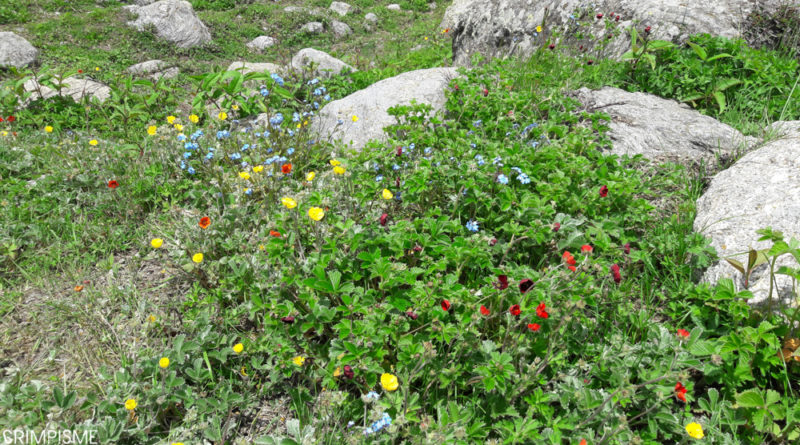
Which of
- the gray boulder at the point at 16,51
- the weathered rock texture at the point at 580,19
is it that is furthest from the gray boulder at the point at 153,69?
the weathered rock texture at the point at 580,19

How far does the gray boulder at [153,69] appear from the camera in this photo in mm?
8211

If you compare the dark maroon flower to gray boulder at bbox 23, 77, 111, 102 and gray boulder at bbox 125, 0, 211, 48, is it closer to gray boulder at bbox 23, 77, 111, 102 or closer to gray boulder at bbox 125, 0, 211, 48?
gray boulder at bbox 23, 77, 111, 102

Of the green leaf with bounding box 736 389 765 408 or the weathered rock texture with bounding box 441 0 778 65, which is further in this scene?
the weathered rock texture with bounding box 441 0 778 65

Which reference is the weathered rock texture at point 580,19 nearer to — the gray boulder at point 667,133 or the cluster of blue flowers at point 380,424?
the gray boulder at point 667,133

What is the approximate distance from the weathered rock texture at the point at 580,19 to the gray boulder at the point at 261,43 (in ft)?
17.9

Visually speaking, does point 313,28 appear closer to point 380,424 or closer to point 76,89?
point 76,89

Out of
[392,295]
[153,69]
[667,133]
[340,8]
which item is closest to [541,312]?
[392,295]

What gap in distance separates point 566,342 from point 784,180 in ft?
6.31

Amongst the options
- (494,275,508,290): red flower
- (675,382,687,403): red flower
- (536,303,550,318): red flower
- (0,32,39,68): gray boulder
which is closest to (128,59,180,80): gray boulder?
(0,32,39,68): gray boulder

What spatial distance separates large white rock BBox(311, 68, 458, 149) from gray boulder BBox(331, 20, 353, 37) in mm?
8348

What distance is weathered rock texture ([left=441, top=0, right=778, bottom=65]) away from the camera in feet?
16.7

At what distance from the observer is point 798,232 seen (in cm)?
249

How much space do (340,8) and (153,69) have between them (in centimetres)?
710

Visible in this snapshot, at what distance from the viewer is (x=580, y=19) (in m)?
6.13
